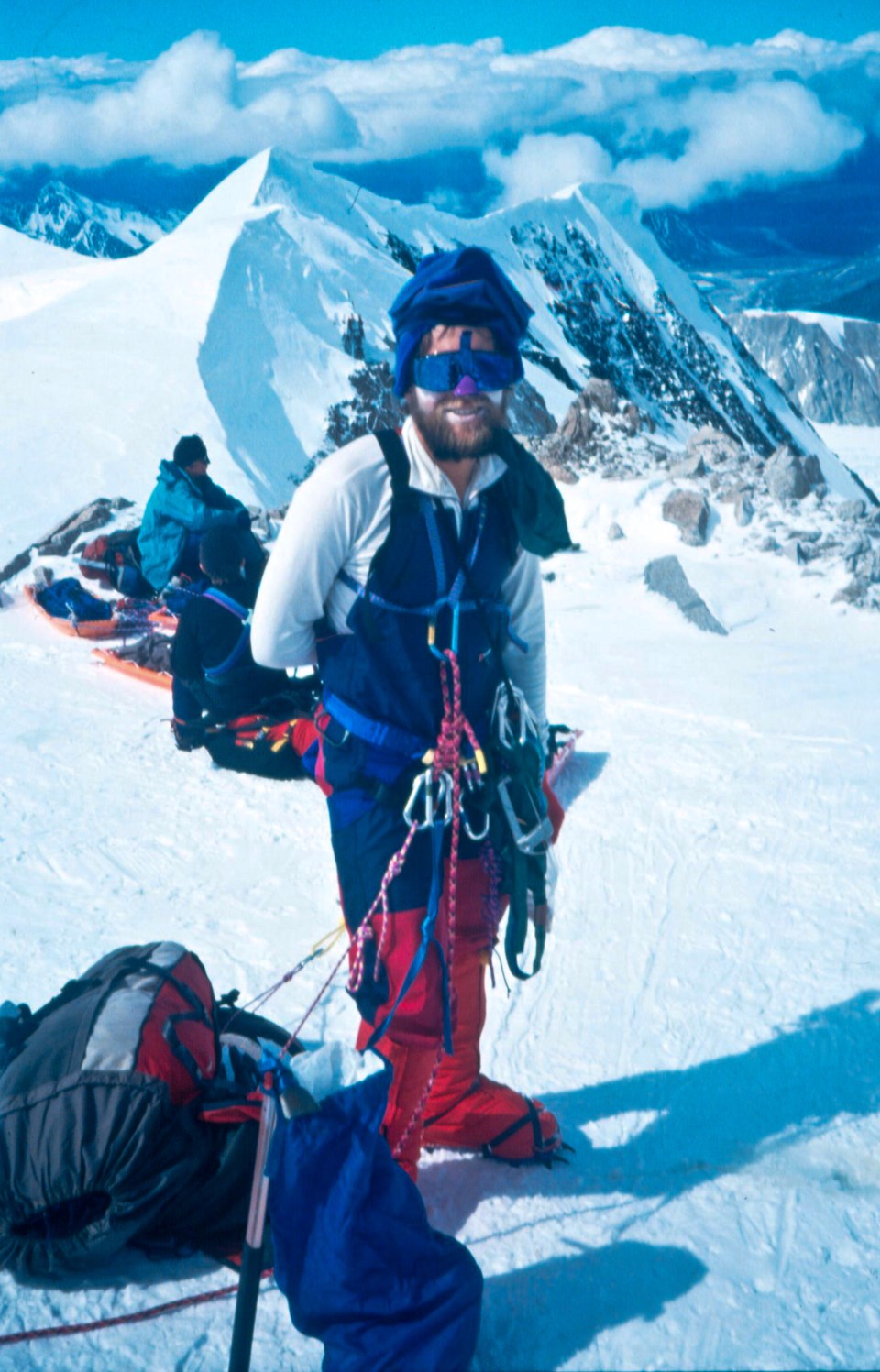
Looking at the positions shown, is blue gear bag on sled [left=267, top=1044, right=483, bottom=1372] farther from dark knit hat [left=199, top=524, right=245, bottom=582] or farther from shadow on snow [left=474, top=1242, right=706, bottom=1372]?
dark knit hat [left=199, top=524, right=245, bottom=582]

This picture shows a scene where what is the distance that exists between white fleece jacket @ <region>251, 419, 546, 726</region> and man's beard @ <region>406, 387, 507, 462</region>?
0.04 meters

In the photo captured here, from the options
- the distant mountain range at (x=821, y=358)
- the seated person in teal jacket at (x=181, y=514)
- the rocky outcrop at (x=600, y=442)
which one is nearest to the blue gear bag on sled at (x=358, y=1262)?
the seated person in teal jacket at (x=181, y=514)

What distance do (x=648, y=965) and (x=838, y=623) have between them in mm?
4714

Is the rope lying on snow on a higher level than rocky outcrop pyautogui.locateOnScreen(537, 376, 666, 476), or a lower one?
higher

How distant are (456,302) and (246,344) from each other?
80.4 ft

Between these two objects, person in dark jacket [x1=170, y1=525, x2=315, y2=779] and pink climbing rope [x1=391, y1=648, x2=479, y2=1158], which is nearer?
pink climbing rope [x1=391, y1=648, x2=479, y2=1158]

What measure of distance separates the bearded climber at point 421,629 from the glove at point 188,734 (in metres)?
3.01

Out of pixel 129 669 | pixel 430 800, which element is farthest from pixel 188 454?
pixel 430 800

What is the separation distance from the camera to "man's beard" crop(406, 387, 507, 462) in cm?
219

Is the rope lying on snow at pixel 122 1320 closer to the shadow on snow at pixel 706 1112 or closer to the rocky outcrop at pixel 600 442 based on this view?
the shadow on snow at pixel 706 1112

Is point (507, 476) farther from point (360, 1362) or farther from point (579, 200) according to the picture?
point (579, 200)

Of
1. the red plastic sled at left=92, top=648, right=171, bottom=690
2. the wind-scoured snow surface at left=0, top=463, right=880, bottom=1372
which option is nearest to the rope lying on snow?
the wind-scoured snow surface at left=0, top=463, right=880, bottom=1372

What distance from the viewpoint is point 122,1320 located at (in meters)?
2.17

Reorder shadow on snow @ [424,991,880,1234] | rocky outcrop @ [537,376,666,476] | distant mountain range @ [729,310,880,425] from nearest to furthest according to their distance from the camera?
shadow on snow @ [424,991,880,1234] < rocky outcrop @ [537,376,666,476] < distant mountain range @ [729,310,880,425]
